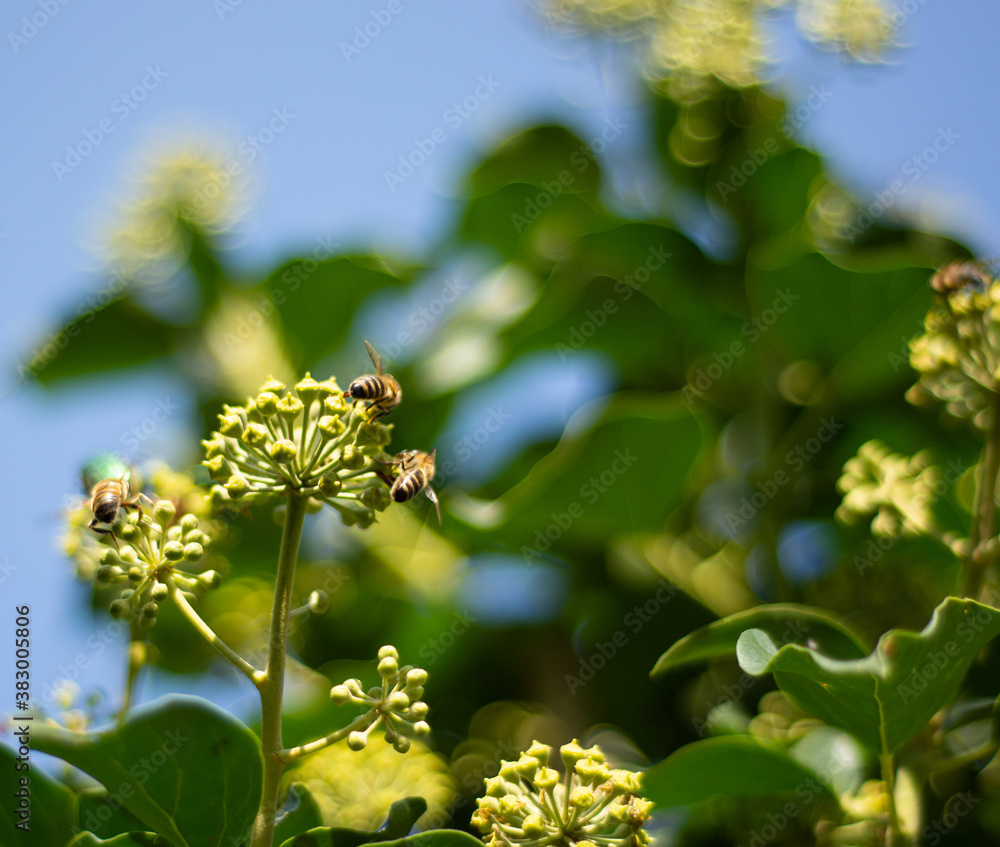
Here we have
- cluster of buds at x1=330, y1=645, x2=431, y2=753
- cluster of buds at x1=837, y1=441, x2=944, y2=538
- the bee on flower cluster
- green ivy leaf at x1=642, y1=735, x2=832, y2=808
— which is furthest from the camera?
cluster of buds at x1=837, y1=441, x2=944, y2=538

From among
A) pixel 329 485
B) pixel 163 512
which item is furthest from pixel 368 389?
pixel 163 512

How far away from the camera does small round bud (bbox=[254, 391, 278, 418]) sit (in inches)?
68.7

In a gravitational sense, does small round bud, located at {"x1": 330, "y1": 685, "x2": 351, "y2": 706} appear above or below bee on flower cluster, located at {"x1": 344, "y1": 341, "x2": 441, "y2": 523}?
below

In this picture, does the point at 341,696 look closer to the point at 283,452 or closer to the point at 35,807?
the point at 283,452

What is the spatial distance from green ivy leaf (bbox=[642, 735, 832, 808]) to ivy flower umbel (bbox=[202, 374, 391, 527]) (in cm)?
83

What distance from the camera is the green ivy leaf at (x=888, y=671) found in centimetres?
173

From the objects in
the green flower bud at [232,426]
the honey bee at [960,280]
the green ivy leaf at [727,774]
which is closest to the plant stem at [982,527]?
the honey bee at [960,280]

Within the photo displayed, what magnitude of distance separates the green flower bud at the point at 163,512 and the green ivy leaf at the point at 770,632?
0.96 m

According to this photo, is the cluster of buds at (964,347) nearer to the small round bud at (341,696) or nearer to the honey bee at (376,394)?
the honey bee at (376,394)

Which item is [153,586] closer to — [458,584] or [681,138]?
[458,584]

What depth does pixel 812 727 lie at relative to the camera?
260 centimetres

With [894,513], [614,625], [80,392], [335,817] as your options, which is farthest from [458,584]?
[80,392]

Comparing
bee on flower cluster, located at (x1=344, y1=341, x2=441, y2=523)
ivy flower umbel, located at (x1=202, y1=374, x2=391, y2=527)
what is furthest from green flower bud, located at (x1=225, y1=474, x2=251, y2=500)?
bee on flower cluster, located at (x1=344, y1=341, x2=441, y2=523)

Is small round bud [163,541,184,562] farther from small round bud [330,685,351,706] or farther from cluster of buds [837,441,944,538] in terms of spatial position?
cluster of buds [837,441,944,538]
